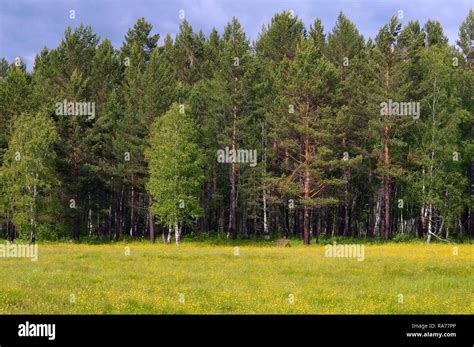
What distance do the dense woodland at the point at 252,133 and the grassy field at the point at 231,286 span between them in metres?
17.7

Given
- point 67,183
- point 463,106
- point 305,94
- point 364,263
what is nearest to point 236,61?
point 305,94

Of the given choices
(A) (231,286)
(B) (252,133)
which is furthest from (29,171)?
(A) (231,286)

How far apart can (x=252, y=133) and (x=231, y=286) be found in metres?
35.8

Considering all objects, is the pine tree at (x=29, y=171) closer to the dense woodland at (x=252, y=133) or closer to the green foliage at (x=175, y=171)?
the dense woodland at (x=252, y=133)

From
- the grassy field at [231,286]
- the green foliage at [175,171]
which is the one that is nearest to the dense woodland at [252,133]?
the green foliage at [175,171]

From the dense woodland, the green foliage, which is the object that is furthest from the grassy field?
the dense woodland

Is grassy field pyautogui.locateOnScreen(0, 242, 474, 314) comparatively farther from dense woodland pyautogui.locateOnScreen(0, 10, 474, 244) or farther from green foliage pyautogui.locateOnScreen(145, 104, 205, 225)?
dense woodland pyautogui.locateOnScreen(0, 10, 474, 244)

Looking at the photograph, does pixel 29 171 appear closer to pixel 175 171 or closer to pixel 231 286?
pixel 175 171

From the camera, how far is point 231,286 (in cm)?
1822

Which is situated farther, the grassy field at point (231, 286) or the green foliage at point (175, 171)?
the green foliage at point (175, 171)

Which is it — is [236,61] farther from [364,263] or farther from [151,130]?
[364,263]

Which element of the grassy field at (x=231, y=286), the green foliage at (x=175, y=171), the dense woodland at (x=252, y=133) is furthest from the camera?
the dense woodland at (x=252, y=133)

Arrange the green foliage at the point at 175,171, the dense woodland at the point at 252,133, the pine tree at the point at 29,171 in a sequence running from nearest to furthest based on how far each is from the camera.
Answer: the pine tree at the point at 29,171 → the green foliage at the point at 175,171 → the dense woodland at the point at 252,133

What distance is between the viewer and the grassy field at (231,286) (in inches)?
562
